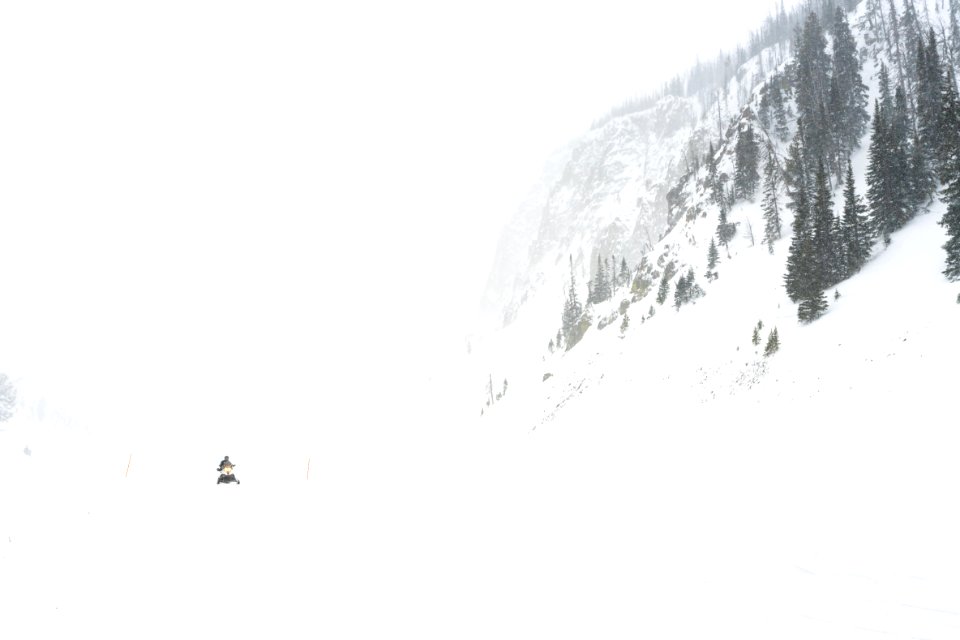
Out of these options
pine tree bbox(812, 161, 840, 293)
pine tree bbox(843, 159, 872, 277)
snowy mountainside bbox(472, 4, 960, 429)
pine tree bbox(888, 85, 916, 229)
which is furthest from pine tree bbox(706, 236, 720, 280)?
pine tree bbox(812, 161, 840, 293)

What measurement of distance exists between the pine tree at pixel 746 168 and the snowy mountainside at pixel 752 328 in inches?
132

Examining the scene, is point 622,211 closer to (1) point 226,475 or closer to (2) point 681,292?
(2) point 681,292

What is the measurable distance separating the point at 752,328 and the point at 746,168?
4657cm

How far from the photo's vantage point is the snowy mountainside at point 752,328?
20094 mm

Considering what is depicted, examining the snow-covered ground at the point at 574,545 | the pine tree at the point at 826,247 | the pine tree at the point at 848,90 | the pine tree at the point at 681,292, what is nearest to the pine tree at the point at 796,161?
the pine tree at the point at 848,90

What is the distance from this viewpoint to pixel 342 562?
7938 mm

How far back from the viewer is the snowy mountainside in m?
20.1

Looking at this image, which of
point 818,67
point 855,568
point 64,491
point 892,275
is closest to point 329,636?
point 855,568

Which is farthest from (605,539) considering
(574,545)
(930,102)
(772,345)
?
(930,102)

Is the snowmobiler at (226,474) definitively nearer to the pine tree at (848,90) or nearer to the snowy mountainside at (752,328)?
the snowy mountainside at (752,328)

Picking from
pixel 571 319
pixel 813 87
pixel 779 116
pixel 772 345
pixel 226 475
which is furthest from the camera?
pixel 571 319

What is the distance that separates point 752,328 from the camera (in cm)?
3334

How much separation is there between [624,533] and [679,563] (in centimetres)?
164

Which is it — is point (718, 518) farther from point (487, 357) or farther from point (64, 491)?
point (487, 357)
